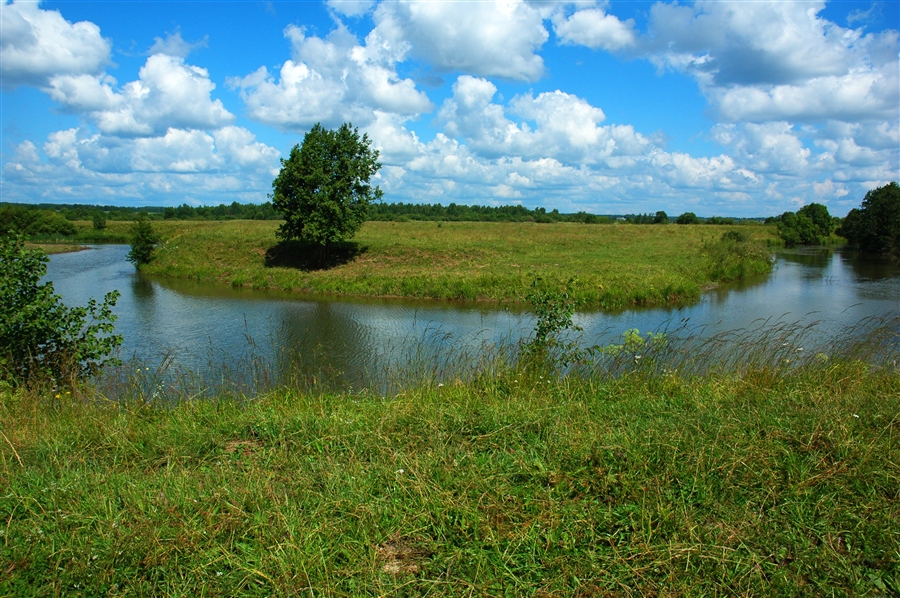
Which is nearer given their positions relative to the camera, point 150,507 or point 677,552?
point 677,552

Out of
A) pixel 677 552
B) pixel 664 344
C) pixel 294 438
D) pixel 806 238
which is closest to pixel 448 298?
pixel 664 344

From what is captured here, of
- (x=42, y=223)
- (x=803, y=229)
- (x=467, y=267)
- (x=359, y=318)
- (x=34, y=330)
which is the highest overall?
(x=803, y=229)

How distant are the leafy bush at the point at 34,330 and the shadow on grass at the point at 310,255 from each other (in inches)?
970

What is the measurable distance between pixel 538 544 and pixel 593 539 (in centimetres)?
31

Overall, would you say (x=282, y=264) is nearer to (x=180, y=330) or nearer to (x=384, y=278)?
(x=384, y=278)

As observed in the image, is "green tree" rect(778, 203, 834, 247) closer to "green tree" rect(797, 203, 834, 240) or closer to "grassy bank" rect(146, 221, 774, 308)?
"green tree" rect(797, 203, 834, 240)

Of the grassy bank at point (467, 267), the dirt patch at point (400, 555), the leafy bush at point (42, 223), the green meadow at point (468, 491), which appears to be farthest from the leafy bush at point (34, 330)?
the leafy bush at point (42, 223)

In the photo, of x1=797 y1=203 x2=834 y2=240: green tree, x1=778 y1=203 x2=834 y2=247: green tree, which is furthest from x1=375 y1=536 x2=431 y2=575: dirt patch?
x1=797 y1=203 x2=834 y2=240: green tree

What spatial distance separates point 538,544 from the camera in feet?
10.1

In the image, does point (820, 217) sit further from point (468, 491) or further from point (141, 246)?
point (468, 491)

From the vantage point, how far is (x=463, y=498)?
3.43 meters

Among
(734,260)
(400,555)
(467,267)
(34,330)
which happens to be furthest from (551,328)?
(734,260)

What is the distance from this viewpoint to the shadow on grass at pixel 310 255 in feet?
106

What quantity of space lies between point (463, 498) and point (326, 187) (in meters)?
28.1
